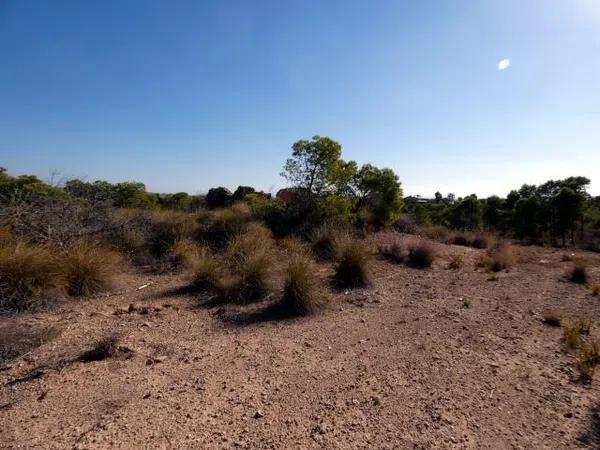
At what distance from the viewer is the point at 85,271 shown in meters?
5.43

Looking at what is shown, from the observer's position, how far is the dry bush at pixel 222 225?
9414 mm

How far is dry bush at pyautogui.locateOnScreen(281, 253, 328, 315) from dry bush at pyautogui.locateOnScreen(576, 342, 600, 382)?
2826 millimetres

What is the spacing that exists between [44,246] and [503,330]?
6523mm

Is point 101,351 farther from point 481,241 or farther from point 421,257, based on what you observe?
point 481,241

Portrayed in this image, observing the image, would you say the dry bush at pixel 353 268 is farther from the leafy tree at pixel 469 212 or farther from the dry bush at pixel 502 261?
the leafy tree at pixel 469 212

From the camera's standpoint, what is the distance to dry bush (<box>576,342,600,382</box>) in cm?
333

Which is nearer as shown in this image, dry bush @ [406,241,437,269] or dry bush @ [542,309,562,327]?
dry bush @ [542,309,562,327]

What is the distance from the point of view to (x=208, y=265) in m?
6.12

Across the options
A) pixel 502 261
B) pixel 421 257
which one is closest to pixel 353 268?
pixel 421 257

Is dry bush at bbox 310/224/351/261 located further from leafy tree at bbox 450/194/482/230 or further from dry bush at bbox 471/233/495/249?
leafy tree at bbox 450/194/482/230

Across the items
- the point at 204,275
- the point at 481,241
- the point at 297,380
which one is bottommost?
the point at 297,380

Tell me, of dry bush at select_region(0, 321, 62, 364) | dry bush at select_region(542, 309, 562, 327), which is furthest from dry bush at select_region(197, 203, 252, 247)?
dry bush at select_region(542, 309, 562, 327)

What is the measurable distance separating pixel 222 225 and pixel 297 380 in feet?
24.1

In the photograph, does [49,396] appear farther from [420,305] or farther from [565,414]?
[420,305]
